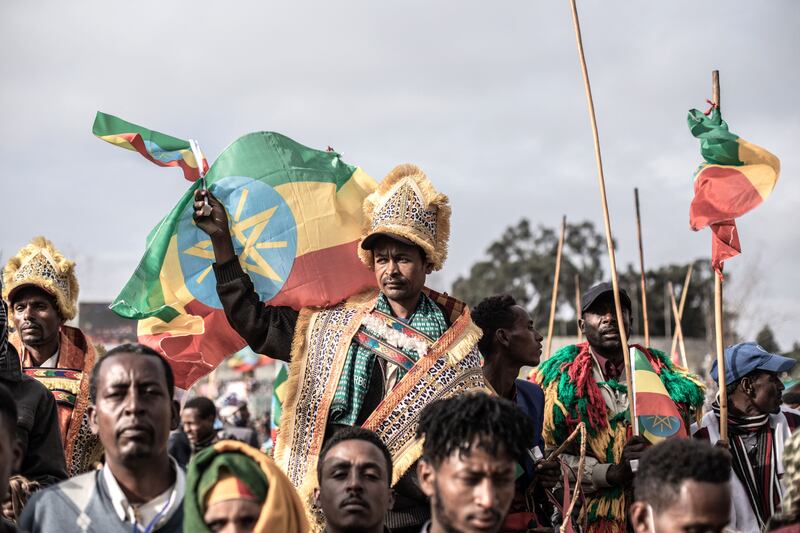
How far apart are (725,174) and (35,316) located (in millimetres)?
3715

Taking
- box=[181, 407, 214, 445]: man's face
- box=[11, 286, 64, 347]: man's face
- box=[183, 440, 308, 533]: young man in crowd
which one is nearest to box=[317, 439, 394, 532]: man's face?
box=[183, 440, 308, 533]: young man in crowd

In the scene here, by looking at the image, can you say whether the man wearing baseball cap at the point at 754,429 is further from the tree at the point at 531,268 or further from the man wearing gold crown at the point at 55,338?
the tree at the point at 531,268

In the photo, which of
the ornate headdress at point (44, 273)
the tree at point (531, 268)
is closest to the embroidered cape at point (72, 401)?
the ornate headdress at point (44, 273)

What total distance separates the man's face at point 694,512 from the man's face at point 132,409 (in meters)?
1.75

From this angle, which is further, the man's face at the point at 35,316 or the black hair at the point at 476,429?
the man's face at the point at 35,316

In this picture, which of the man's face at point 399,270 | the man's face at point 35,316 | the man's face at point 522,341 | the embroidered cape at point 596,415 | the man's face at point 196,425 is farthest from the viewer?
the man's face at point 196,425

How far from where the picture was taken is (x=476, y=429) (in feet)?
12.5

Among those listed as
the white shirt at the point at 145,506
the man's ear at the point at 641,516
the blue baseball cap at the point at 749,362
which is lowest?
the man's ear at the point at 641,516

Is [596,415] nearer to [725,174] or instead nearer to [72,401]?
[725,174]

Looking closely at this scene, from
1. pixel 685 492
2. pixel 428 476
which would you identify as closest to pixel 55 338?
pixel 428 476

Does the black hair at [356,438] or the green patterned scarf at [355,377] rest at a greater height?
the green patterned scarf at [355,377]

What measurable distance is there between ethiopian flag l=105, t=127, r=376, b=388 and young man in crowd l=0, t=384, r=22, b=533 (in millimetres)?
1690

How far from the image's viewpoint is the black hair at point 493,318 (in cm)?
598

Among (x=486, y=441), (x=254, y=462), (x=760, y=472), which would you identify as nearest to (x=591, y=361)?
(x=760, y=472)
